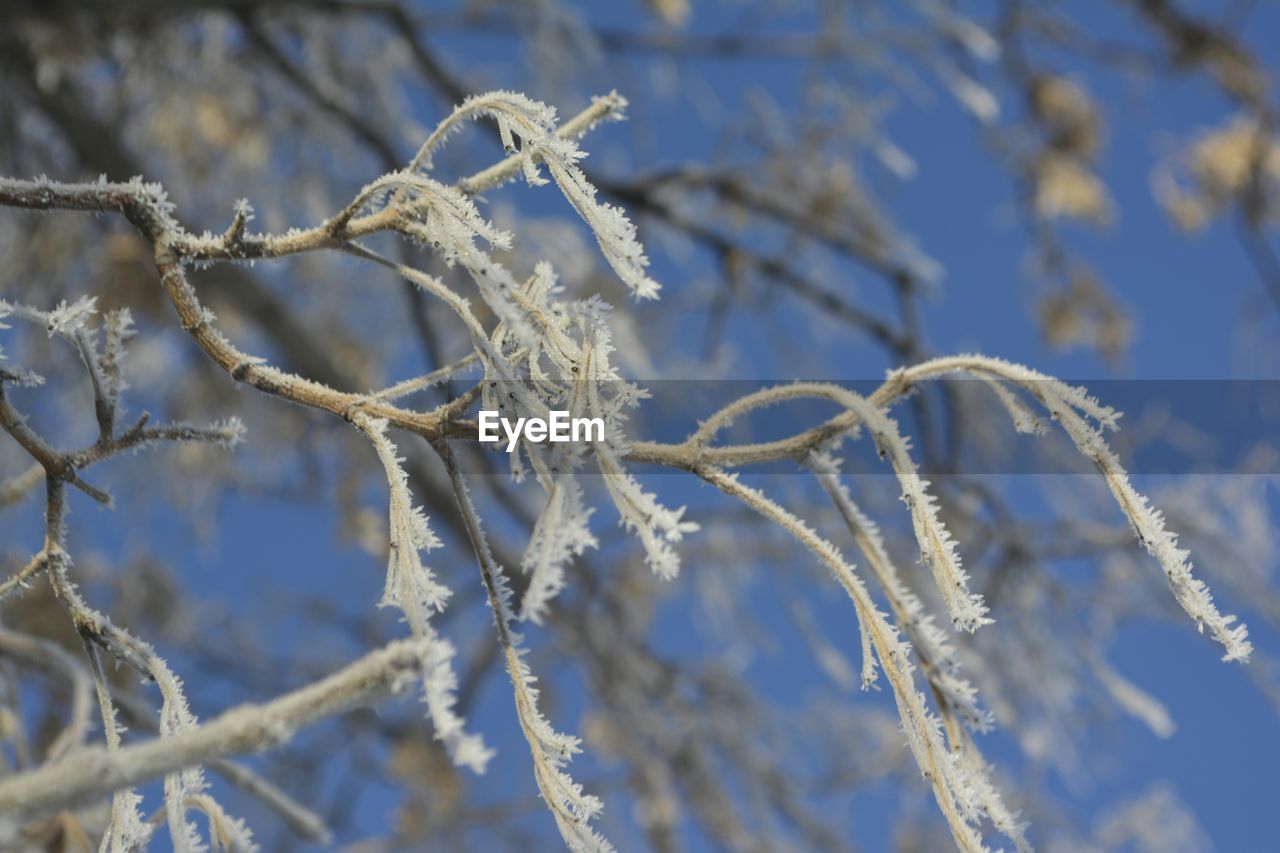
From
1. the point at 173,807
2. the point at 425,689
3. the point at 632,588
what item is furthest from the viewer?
the point at 632,588

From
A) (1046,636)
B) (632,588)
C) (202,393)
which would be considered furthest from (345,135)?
(1046,636)

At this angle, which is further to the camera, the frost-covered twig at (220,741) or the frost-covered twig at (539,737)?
the frost-covered twig at (539,737)

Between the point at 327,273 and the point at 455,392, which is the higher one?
the point at 327,273

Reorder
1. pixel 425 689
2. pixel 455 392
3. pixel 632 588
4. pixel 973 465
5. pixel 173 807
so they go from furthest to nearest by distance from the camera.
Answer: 1. pixel 632 588
2. pixel 973 465
3. pixel 455 392
4. pixel 173 807
5. pixel 425 689

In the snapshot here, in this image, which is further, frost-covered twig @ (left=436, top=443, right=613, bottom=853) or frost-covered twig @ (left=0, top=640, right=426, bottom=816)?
frost-covered twig @ (left=436, top=443, right=613, bottom=853)

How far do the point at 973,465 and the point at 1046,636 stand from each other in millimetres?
548

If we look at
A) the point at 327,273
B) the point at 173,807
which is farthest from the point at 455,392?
the point at 327,273

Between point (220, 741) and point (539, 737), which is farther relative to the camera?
point (539, 737)

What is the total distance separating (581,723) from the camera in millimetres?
2746

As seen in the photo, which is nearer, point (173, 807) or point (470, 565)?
point (173, 807)

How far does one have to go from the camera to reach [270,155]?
252cm

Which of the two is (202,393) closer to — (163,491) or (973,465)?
(163,491)

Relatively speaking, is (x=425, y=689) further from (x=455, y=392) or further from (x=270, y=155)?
(x=270, y=155)

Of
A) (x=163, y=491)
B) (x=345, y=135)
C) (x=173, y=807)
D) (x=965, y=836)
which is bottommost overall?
(x=965, y=836)
